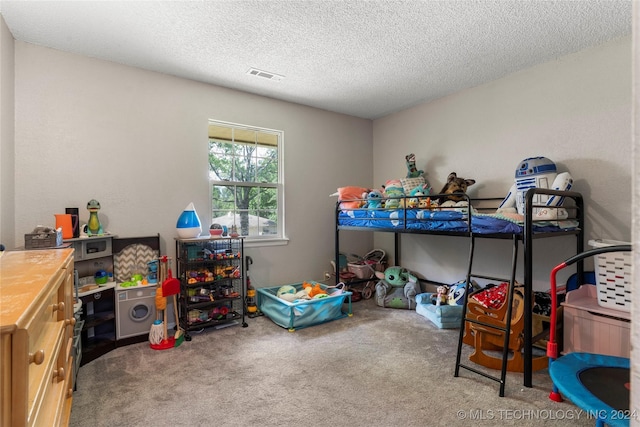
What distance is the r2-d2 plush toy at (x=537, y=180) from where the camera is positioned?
2.74 metres

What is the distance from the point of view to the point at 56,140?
2.85 metres

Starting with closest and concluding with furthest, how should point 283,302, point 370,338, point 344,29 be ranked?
point 344,29 → point 370,338 → point 283,302

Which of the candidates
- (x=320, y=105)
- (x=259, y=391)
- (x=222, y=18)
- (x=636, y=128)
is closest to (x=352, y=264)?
(x=320, y=105)

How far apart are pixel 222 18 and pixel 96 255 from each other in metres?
2.25

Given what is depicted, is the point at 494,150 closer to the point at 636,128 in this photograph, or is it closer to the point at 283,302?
the point at 283,302

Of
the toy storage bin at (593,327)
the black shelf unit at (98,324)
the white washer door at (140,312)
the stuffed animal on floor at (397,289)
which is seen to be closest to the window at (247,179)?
the white washer door at (140,312)

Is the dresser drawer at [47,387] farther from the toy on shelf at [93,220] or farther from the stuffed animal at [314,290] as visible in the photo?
the stuffed animal at [314,290]

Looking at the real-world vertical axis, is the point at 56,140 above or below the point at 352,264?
above

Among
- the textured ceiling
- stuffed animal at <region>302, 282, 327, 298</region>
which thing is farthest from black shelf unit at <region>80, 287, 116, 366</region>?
the textured ceiling

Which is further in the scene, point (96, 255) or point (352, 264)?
point (352, 264)

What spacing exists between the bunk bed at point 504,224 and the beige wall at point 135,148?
1072 mm

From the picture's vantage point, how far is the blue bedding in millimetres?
2494

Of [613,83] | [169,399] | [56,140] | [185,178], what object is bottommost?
[169,399]

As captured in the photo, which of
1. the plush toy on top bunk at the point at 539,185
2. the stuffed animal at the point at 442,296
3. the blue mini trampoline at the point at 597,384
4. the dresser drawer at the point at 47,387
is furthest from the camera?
the stuffed animal at the point at 442,296
